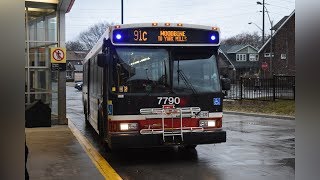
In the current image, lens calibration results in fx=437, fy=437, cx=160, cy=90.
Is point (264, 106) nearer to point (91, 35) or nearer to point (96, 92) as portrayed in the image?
point (96, 92)

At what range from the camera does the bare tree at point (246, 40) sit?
98750mm

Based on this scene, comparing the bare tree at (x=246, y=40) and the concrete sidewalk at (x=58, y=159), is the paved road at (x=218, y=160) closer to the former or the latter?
the concrete sidewalk at (x=58, y=159)

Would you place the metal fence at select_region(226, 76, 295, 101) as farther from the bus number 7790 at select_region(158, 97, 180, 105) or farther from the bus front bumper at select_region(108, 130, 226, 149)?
the bus number 7790 at select_region(158, 97, 180, 105)

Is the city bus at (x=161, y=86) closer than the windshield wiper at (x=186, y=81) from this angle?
Yes

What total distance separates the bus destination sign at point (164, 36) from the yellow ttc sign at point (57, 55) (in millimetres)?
6820

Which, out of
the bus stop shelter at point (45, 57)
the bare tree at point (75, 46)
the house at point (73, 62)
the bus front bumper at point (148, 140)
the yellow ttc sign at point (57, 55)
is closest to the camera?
the bus front bumper at point (148, 140)

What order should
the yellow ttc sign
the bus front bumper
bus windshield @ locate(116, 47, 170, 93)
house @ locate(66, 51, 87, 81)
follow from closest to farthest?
the bus front bumper → bus windshield @ locate(116, 47, 170, 93) → the yellow ttc sign → house @ locate(66, 51, 87, 81)

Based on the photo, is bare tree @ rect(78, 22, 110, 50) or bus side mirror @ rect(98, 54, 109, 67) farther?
bare tree @ rect(78, 22, 110, 50)

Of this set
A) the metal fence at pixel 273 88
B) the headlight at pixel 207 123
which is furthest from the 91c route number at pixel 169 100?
the metal fence at pixel 273 88

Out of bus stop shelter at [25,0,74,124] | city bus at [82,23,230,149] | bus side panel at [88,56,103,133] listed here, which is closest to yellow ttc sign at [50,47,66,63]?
bus stop shelter at [25,0,74,124]

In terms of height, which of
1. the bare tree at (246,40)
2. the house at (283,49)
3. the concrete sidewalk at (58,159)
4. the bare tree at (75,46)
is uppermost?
the bare tree at (246,40)

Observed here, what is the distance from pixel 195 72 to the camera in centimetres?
943

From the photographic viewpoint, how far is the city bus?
912 cm
